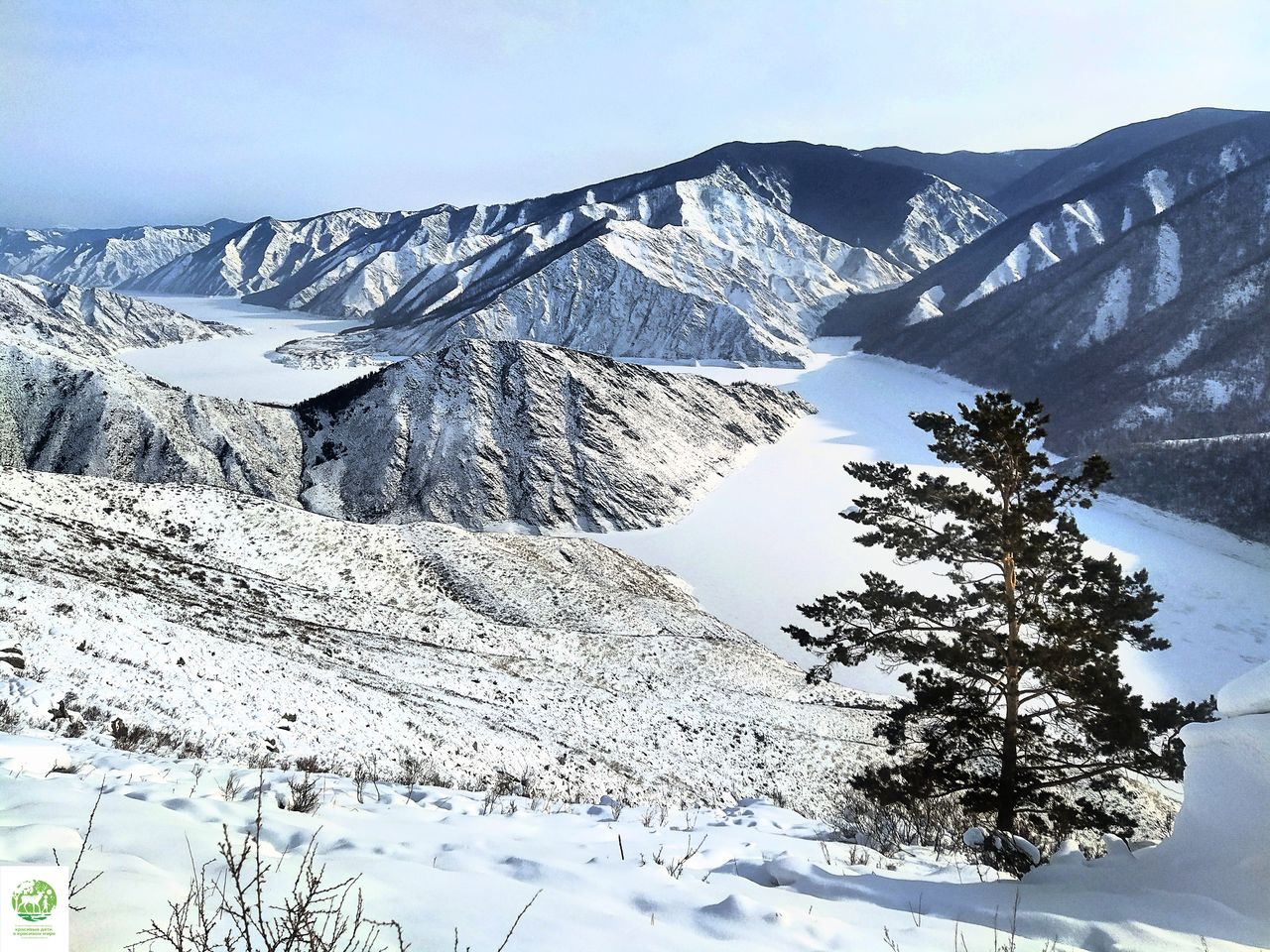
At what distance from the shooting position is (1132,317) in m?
91.1

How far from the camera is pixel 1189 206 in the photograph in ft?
324

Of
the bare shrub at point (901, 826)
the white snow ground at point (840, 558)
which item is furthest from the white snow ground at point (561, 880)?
the white snow ground at point (840, 558)

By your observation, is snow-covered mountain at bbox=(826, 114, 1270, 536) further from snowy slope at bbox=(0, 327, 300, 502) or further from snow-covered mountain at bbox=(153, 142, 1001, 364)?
snowy slope at bbox=(0, 327, 300, 502)

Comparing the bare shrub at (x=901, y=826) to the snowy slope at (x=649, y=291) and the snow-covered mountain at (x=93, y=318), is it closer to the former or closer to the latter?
the snowy slope at (x=649, y=291)

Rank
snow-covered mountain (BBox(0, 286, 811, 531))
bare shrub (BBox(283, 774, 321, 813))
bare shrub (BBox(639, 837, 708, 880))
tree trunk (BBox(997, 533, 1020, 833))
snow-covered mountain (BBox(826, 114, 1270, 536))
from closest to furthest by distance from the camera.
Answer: bare shrub (BBox(639, 837, 708, 880)), bare shrub (BBox(283, 774, 321, 813)), tree trunk (BBox(997, 533, 1020, 833)), snow-covered mountain (BBox(0, 286, 811, 531)), snow-covered mountain (BBox(826, 114, 1270, 536))

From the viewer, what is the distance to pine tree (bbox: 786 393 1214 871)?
9.79m

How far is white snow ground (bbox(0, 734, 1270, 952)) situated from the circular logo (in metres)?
0.15

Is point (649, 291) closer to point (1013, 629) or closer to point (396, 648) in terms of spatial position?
point (396, 648)

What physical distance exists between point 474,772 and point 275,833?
271 inches

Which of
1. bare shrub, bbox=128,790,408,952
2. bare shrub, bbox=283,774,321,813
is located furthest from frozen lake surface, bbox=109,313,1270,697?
bare shrub, bbox=128,790,408,952

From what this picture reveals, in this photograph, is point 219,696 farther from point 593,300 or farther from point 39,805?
point 593,300

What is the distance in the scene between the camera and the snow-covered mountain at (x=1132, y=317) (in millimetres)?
62188

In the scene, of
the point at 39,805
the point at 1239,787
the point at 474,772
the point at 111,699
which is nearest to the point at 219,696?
the point at 111,699

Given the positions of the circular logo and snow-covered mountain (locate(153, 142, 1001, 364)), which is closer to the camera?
the circular logo
